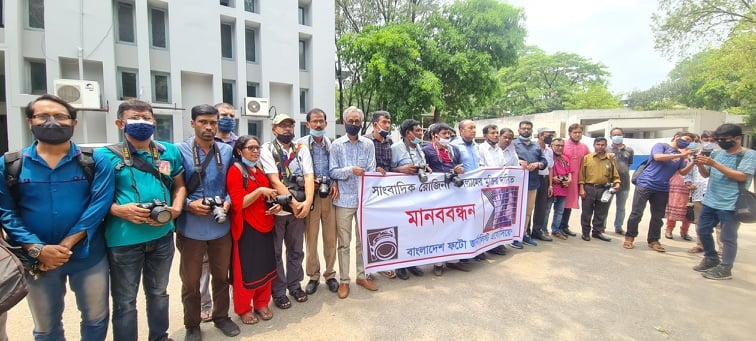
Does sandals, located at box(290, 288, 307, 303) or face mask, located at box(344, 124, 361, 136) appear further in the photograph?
face mask, located at box(344, 124, 361, 136)

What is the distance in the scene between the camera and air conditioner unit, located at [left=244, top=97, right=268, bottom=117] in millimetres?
14945

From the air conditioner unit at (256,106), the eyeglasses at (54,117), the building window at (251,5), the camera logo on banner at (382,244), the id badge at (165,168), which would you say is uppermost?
the building window at (251,5)

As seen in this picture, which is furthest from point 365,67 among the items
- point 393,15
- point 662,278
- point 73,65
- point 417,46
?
point 662,278

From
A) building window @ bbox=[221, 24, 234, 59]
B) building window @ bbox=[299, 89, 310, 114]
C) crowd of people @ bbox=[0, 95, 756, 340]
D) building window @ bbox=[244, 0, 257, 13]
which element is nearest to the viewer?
crowd of people @ bbox=[0, 95, 756, 340]

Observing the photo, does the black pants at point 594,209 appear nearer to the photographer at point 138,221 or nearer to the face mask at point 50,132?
the photographer at point 138,221

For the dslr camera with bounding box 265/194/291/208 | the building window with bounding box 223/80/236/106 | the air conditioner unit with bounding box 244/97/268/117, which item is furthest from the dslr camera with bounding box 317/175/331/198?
the building window with bounding box 223/80/236/106

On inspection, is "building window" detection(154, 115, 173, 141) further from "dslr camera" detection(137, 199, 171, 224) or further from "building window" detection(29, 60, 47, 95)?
"dslr camera" detection(137, 199, 171, 224)

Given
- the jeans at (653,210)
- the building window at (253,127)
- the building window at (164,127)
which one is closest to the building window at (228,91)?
the building window at (253,127)

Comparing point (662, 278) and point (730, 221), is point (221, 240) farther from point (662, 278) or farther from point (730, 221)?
point (730, 221)

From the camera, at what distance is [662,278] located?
4.24 meters

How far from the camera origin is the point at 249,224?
3.06m

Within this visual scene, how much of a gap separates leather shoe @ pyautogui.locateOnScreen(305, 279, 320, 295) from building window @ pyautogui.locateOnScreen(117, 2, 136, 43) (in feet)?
45.4

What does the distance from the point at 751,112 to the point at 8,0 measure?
3978 centimetres

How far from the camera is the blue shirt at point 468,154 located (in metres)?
4.83
